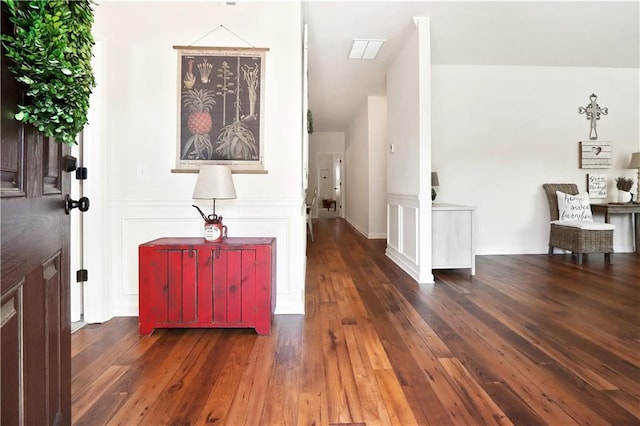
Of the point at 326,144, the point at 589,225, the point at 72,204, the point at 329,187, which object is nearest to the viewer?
the point at 72,204

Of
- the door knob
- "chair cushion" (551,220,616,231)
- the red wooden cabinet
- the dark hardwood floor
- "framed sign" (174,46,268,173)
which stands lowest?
the dark hardwood floor

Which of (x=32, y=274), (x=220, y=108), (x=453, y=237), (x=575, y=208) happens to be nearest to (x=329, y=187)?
(x=575, y=208)

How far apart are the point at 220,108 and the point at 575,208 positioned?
186 inches

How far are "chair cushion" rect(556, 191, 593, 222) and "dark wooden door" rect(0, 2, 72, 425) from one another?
543 centimetres

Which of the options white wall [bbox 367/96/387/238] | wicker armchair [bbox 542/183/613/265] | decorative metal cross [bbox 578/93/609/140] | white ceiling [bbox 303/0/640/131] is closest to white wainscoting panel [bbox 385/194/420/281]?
white wall [bbox 367/96/387/238]

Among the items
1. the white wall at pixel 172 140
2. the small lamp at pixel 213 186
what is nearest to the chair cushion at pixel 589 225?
the white wall at pixel 172 140

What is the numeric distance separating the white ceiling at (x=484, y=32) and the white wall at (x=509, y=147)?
0.29 metres

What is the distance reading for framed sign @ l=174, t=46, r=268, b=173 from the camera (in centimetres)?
253

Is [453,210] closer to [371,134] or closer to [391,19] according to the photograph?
[391,19]

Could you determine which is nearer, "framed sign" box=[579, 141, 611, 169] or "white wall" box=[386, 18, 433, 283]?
"white wall" box=[386, 18, 433, 283]

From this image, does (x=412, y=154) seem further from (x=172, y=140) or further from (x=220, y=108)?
(x=172, y=140)

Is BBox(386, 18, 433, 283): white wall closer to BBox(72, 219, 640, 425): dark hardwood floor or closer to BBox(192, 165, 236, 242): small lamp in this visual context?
BBox(72, 219, 640, 425): dark hardwood floor

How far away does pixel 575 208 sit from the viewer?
14.8 ft

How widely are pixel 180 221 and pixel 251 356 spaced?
1229 millimetres
